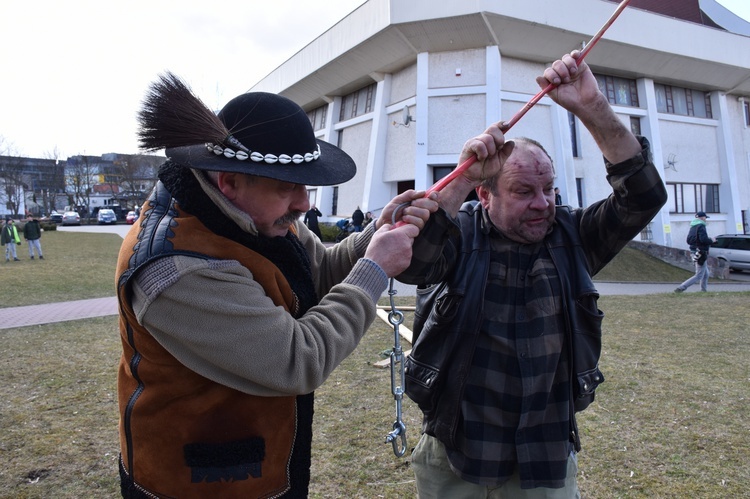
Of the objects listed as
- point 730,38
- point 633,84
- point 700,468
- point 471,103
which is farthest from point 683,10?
point 700,468

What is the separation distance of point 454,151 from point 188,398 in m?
21.9

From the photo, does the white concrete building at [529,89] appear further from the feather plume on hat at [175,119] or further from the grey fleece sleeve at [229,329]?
the grey fleece sleeve at [229,329]

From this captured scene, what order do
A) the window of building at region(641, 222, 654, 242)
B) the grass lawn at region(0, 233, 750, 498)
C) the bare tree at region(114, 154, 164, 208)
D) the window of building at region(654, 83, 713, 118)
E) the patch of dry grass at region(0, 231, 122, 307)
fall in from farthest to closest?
the bare tree at region(114, 154, 164, 208), the window of building at region(654, 83, 713, 118), the window of building at region(641, 222, 654, 242), the patch of dry grass at region(0, 231, 122, 307), the grass lawn at region(0, 233, 750, 498)

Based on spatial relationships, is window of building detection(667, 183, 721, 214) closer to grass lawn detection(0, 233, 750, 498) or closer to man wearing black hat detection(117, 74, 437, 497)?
grass lawn detection(0, 233, 750, 498)

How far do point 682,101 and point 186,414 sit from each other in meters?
33.3

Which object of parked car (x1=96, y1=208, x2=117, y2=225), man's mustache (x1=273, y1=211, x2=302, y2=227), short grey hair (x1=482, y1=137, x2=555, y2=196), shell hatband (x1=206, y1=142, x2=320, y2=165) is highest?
parked car (x1=96, y1=208, x2=117, y2=225)

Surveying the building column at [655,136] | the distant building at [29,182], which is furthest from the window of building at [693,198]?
the distant building at [29,182]

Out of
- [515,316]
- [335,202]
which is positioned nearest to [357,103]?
[335,202]

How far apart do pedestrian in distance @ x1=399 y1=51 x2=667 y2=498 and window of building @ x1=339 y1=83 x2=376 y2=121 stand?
26.4m

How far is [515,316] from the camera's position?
6.71 ft

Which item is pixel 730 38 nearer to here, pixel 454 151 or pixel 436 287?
pixel 454 151

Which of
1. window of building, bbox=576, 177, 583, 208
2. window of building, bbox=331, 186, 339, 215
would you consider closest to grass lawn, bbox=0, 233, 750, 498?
window of building, bbox=576, 177, 583, 208

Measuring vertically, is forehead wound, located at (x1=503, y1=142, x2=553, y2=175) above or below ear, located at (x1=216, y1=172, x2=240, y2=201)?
above

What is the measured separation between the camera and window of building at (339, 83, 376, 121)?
28.0 m
